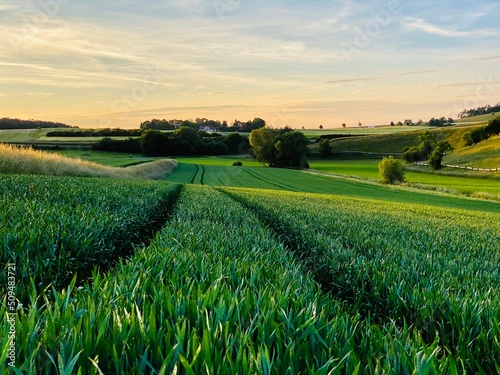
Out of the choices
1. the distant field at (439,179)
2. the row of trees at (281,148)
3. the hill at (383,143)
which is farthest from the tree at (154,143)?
the hill at (383,143)

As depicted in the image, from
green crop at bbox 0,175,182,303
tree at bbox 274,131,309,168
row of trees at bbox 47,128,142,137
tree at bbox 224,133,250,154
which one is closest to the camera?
green crop at bbox 0,175,182,303

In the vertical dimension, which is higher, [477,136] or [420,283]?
[477,136]

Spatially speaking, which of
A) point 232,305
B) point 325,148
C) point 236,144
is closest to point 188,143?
point 236,144

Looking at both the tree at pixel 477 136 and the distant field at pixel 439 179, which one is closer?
the distant field at pixel 439 179

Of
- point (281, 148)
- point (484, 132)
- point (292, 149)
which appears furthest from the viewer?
point (484, 132)

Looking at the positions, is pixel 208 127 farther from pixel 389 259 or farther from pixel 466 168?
pixel 389 259

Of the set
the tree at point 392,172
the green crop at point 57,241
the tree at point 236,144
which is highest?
the tree at point 236,144

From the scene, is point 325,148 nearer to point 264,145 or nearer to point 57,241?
point 264,145

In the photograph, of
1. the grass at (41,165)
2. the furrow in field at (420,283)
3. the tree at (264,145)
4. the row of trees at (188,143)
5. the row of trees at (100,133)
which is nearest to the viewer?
the furrow in field at (420,283)

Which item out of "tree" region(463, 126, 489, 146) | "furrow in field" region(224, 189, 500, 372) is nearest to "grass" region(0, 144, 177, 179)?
"furrow in field" region(224, 189, 500, 372)

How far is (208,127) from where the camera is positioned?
171m

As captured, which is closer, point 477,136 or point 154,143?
point 154,143

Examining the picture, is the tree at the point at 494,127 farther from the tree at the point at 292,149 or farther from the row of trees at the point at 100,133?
the row of trees at the point at 100,133

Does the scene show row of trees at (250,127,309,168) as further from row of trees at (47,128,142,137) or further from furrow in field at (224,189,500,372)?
furrow in field at (224,189,500,372)
